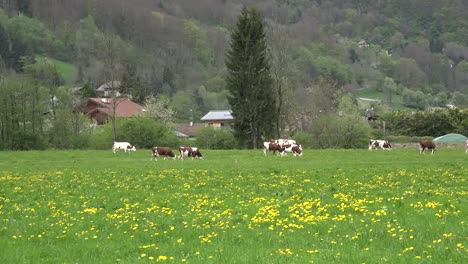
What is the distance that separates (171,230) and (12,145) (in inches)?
2039

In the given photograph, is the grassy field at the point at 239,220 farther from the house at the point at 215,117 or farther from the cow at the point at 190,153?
the house at the point at 215,117

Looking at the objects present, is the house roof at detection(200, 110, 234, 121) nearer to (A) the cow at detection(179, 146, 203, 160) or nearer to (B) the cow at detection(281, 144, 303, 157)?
(B) the cow at detection(281, 144, 303, 157)

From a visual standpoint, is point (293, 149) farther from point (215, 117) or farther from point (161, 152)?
point (215, 117)

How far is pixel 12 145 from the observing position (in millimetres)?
61375

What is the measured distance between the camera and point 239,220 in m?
15.1

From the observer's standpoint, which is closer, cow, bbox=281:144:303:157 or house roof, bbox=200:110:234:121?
cow, bbox=281:144:303:157

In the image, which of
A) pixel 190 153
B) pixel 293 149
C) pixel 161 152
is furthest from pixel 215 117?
pixel 161 152

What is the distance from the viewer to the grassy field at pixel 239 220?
11.5 metres

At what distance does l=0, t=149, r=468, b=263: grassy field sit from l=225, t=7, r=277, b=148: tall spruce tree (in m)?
41.5

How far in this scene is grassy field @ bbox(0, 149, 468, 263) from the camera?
11547 mm

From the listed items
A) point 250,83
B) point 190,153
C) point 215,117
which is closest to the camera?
point 190,153

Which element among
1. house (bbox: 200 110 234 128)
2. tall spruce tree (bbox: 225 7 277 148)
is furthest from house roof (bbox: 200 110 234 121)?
tall spruce tree (bbox: 225 7 277 148)

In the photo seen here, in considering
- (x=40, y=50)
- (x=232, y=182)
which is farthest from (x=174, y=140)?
(x=40, y=50)

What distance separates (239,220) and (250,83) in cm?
5464
